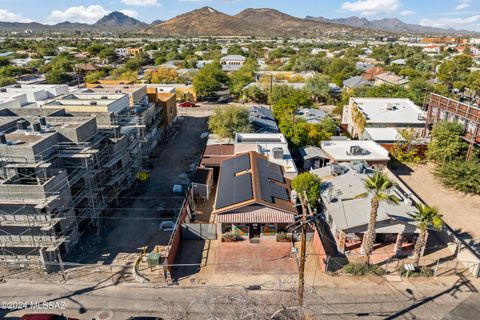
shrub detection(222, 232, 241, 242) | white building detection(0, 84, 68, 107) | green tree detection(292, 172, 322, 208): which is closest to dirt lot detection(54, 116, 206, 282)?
shrub detection(222, 232, 241, 242)

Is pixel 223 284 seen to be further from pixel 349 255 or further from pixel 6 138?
pixel 6 138

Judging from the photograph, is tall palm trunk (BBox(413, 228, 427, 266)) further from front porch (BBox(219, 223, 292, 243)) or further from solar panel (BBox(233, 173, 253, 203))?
solar panel (BBox(233, 173, 253, 203))

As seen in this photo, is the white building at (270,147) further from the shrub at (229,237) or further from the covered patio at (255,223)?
the shrub at (229,237)


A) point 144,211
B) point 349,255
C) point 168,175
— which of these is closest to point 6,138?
point 144,211

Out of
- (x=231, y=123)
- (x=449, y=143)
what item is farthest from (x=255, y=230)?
(x=449, y=143)

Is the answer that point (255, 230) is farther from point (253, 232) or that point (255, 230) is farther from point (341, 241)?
point (341, 241)

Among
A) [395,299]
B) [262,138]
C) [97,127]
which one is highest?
[97,127]
